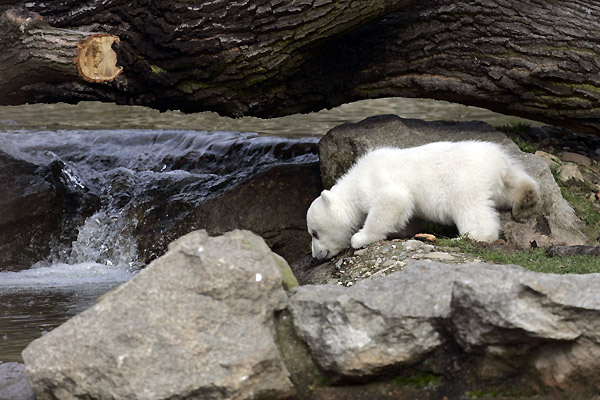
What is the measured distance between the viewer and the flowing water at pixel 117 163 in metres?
7.21

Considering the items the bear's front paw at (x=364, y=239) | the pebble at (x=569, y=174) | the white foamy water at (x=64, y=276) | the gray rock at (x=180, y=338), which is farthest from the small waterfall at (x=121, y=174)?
the gray rock at (x=180, y=338)

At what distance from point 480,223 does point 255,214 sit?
3658 mm

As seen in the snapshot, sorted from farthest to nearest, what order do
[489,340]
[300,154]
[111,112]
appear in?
1. [111,112]
2. [300,154]
3. [489,340]

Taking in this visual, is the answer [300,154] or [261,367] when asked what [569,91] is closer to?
[300,154]

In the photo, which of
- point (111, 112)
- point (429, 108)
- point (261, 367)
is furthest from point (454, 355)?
point (111, 112)

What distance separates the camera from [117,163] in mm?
12086

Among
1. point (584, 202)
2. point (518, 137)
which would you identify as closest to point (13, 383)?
point (584, 202)

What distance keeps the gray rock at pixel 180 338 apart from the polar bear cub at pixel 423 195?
2770 mm

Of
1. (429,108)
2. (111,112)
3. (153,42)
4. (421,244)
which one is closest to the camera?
(421,244)

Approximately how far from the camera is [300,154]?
11.2 metres

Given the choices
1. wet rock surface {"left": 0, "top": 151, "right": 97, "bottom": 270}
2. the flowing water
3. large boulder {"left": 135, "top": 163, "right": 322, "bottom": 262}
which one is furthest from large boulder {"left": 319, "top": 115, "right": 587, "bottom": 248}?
wet rock surface {"left": 0, "top": 151, "right": 97, "bottom": 270}

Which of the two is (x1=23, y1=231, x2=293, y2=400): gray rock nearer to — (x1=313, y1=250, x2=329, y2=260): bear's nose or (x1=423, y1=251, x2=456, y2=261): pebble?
(x1=423, y1=251, x2=456, y2=261): pebble

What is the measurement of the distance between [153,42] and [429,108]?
9409 mm

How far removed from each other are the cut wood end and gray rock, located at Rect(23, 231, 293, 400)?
13.7 ft
